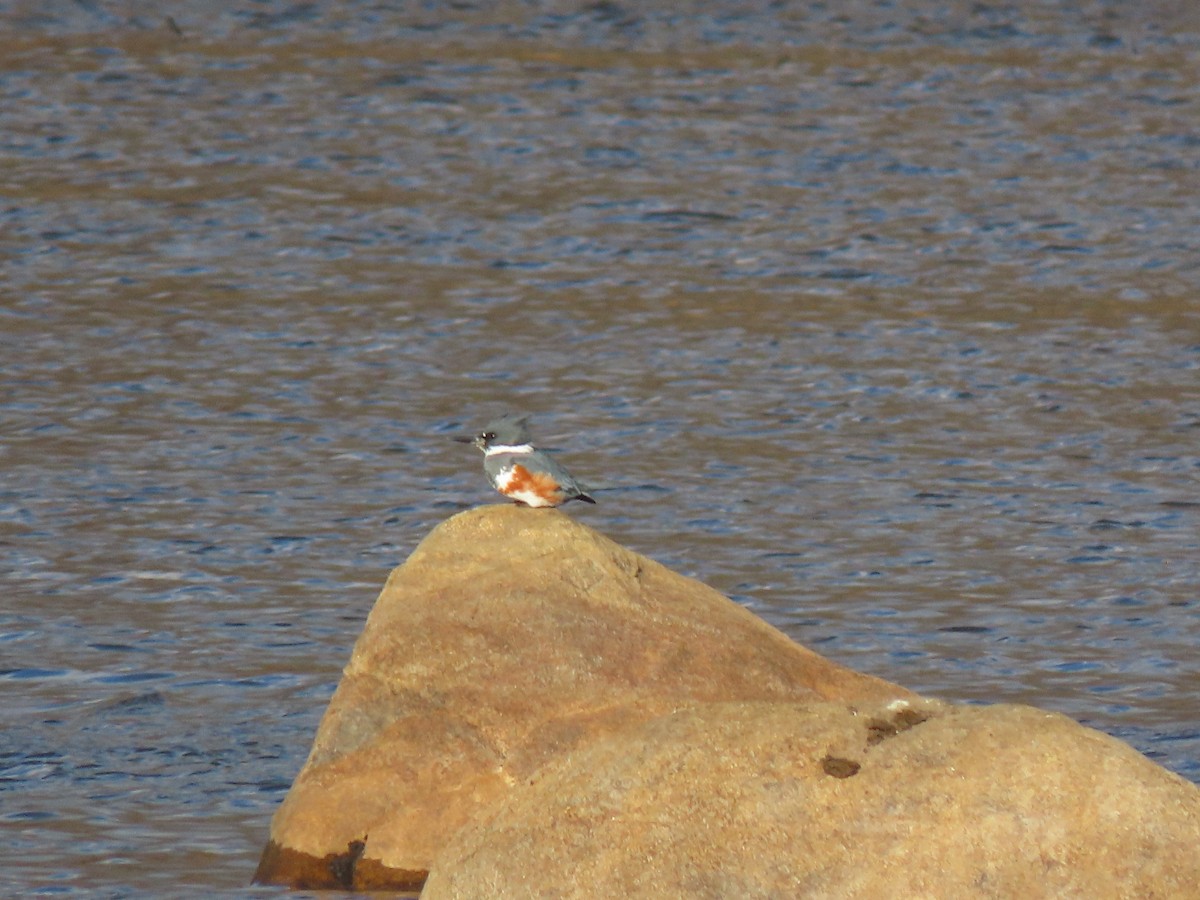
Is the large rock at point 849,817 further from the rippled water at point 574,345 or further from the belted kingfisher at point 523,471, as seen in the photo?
the belted kingfisher at point 523,471

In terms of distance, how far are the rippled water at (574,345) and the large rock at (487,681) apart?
0.50 metres

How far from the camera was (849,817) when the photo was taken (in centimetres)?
673

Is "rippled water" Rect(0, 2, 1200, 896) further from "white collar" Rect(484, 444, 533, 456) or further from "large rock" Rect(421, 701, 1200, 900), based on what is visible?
"large rock" Rect(421, 701, 1200, 900)

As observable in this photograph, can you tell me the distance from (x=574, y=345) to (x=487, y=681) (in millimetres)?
8301

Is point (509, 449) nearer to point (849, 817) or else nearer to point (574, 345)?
point (849, 817)

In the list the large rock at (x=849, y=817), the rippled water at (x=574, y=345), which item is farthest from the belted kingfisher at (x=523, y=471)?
the large rock at (x=849, y=817)

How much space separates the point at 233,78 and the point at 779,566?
530 inches

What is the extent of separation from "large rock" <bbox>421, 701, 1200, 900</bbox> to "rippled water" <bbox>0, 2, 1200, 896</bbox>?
182 centimetres

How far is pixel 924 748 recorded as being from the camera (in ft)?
22.5

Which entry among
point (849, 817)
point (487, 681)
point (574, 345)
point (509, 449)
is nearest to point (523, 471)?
point (509, 449)

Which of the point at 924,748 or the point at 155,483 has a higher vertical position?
the point at 924,748

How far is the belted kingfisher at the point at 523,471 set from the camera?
29.2 feet

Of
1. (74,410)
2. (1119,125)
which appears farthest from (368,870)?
(1119,125)

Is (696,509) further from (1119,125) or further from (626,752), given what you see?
(1119,125)
